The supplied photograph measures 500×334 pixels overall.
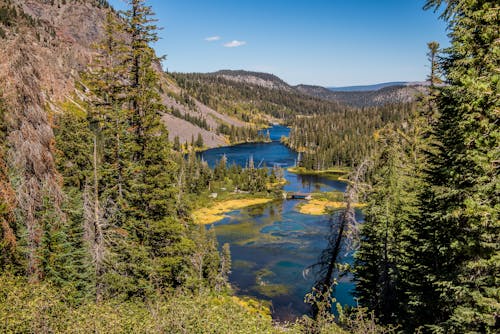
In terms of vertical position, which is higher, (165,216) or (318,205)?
(165,216)

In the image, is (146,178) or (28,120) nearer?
(28,120)

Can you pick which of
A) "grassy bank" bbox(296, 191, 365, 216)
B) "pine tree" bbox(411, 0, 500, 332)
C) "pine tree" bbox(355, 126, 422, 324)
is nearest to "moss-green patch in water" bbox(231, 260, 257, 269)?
"pine tree" bbox(355, 126, 422, 324)

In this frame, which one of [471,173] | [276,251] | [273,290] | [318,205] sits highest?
[471,173]

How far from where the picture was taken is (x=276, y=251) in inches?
2128

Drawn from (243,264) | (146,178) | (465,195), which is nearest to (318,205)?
(243,264)

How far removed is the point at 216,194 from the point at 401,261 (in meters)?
77.9

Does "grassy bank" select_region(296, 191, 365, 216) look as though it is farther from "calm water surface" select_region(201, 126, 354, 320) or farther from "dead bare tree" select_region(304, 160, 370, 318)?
"dead bare tree" select_region(304, 160, 370, 318)

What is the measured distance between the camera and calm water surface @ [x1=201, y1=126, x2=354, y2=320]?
4100 centimetres

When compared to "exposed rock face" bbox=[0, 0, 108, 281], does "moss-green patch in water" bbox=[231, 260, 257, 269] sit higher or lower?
lower

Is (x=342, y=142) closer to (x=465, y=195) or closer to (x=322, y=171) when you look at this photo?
(x=322, y=171)

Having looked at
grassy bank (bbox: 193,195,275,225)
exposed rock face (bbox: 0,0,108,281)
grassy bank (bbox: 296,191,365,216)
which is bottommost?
grassy bank (bbox: 193,195,275,225)

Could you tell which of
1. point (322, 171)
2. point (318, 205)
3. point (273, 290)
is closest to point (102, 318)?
point (273, 290)

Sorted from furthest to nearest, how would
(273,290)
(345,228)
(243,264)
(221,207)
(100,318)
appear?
(221,207), (243,264), (273,290), (345,228), (100,318)

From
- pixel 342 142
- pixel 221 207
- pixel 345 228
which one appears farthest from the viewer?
pixel 342 142
